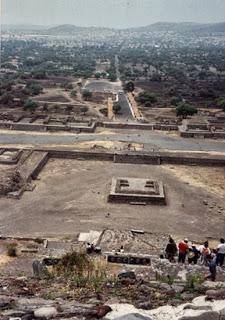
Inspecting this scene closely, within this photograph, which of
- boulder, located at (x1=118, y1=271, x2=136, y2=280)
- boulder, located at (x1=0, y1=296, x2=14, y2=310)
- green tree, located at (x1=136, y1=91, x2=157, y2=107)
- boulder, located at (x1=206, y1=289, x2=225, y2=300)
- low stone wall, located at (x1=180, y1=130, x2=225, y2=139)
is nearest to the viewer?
boulder, located at (x1=0, y1=296, x2=14, y2=310)

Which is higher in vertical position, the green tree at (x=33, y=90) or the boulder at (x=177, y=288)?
the boulder at (x=177, y=288)

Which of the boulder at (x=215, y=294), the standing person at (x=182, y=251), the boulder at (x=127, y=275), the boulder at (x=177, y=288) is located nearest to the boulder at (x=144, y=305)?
the boulder at (x=215, y=294)

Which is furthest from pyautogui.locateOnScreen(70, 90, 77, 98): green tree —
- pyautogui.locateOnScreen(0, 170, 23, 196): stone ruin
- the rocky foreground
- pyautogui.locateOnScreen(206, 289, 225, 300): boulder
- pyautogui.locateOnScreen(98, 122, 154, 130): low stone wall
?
pyautogui.locateOnScreen(206, 289, 225, 300): boulder

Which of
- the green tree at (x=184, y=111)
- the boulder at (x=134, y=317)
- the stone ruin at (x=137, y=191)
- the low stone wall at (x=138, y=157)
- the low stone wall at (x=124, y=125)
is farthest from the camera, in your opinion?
the green tree at (x=184, y=111)

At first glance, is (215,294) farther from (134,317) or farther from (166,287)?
(134,317)

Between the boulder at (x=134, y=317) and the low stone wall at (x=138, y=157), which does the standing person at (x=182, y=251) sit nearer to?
the boulder at (x=134, y=317)

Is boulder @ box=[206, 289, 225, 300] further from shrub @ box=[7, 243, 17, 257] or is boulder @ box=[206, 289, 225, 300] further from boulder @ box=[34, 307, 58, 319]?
shrub @ box=[7, 243, 17, 257]

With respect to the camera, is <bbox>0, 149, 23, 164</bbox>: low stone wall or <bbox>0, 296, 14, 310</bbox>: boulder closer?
<bbox>0, 296, 14, 310</bbox>: boulder
